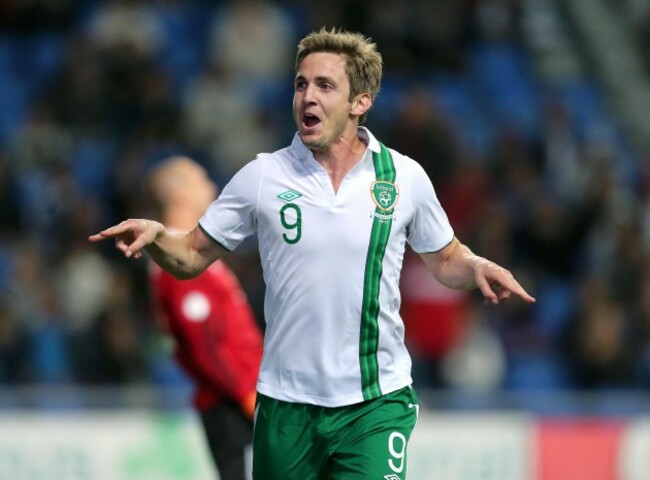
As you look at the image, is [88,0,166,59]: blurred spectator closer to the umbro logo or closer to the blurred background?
the blurred background

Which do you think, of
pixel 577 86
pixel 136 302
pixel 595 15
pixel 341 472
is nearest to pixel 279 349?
pixel 341 472

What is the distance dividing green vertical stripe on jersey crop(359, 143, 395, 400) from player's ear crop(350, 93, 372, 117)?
406mm

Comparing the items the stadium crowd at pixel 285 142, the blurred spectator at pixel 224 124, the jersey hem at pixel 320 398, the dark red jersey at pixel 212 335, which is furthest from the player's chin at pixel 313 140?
the blurred spectator at pixel 224 124

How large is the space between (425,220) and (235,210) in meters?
0.72

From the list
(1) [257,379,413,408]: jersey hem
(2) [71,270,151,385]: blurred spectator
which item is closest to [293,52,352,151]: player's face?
(1) [257,379,413,408]: jersey hem

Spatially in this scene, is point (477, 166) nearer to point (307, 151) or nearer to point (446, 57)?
point (446, 57)

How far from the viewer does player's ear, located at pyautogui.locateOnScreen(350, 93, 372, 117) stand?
5263 millimetres

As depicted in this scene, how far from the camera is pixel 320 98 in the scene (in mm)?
5133

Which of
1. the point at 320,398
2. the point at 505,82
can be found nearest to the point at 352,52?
the point at 320,398

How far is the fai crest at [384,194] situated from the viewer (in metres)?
5.15

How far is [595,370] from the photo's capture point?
11.1 meters

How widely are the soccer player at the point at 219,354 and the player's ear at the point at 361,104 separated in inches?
82.0

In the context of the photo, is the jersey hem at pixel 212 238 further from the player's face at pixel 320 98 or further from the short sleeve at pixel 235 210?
the player's face at pixel 320 98

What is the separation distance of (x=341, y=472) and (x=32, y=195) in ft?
25.7
